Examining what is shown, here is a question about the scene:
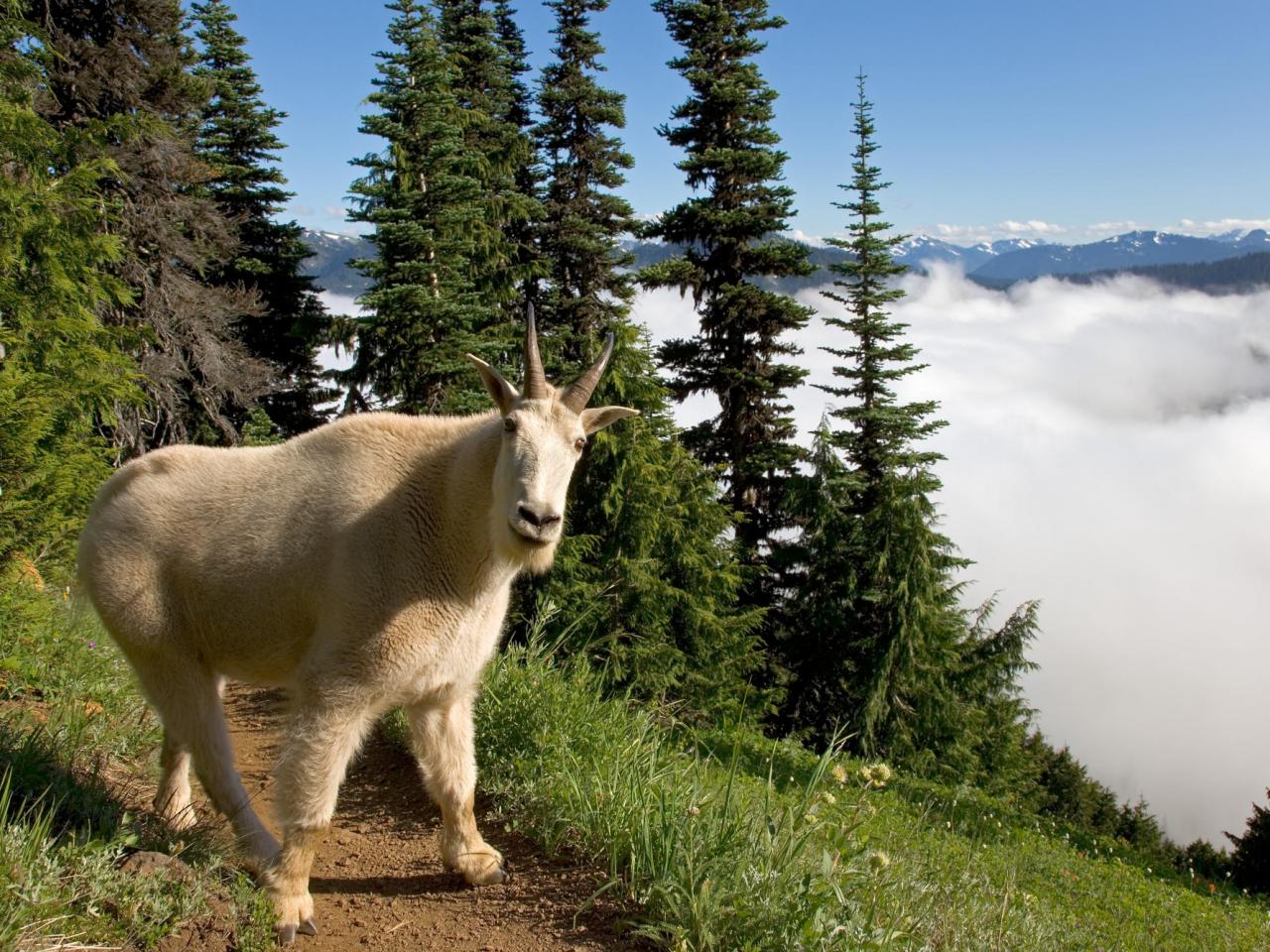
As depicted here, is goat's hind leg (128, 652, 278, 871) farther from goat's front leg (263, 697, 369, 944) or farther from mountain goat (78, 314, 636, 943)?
goat's front leg (263, 697, 369, 944)

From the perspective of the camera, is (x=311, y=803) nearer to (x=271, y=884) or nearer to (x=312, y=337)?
(x=271, y=884)

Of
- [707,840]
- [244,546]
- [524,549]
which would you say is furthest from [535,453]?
[707,840]

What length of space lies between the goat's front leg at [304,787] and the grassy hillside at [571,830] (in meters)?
0.18

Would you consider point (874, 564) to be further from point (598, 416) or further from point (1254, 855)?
point (598, 416)

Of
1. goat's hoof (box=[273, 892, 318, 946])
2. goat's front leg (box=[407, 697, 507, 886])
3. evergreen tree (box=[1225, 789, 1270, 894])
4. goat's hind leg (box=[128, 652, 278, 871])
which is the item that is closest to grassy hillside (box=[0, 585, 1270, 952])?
goat's hoof (box=[273, 892, 318, 946])

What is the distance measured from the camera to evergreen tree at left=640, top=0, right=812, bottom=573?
87.7ft

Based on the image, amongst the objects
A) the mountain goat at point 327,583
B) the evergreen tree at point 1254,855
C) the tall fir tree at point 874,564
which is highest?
the mountain goat at point 327,583

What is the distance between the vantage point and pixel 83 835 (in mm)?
3645

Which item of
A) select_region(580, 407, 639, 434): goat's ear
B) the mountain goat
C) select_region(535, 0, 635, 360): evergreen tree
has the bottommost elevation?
the mountain goat

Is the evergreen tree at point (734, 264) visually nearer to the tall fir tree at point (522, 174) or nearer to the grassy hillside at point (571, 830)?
the tall fir tree at point (522, 174)

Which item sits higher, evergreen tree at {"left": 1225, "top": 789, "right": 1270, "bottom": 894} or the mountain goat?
the mountain goat

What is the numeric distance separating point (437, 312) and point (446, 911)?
16.3 meters

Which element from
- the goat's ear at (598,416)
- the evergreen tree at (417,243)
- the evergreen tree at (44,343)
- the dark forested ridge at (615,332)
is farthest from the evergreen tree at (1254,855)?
the evergreen tree at (44,343)

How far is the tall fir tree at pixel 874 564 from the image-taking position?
25922 mm
